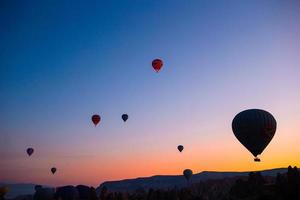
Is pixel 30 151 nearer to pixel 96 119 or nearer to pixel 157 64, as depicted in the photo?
pixel 96 119

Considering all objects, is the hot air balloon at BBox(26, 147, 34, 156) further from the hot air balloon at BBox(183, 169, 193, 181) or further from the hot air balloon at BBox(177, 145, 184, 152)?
the hot air balloon at BBox(183, 169, 193, 181)

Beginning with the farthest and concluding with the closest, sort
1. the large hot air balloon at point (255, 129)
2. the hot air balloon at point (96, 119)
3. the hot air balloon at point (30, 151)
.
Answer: the hot air balloon at point (30, 151) < the hot air balloon at point (96, 119) < the large hot air balloon at point (255, 129)

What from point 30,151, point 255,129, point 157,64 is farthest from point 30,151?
point 255,129

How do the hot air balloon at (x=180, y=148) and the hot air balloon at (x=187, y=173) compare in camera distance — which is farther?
the hot air balloon at (x=187, y=173)

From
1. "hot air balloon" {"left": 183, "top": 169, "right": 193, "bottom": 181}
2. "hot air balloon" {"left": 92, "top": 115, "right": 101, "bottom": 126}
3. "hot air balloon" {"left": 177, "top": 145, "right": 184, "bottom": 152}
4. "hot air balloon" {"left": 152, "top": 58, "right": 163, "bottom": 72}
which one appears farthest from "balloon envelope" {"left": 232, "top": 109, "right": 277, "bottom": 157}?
"hot air balloon" {"left": 183, "top": 169, "right": 193, "bottom": 181}

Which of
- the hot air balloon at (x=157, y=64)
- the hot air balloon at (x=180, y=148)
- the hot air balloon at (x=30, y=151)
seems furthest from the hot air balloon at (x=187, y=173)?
the hot air balloon at (x=157, y=64)

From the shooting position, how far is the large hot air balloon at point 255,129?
61.4 m

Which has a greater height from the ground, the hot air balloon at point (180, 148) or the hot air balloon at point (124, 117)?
the hot air balloon at point (124, 117)

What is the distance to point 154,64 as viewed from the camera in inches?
2840

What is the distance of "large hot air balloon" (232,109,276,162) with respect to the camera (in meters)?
61.4

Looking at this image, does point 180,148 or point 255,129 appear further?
point 180,148

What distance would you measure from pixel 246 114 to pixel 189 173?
8314 cm

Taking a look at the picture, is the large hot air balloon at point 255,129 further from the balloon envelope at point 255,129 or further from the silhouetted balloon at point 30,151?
the silhouetted balloon at point 30,151

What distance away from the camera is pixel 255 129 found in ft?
202
